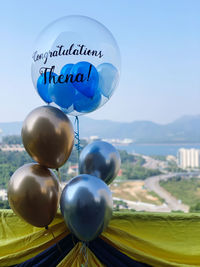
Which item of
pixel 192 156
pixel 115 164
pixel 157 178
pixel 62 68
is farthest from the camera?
pixel 192 156

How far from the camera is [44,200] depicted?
1.25 m

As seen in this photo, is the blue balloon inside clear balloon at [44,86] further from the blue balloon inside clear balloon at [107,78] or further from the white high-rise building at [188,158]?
the white high-rise building at [188,158]

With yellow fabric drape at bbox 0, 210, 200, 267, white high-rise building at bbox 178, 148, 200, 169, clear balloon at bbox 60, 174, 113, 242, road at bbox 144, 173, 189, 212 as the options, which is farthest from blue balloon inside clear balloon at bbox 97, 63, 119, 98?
white high-rise building at bbox 178, 148, 200, 169

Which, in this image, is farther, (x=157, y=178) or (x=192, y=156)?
(x=192, y=156)

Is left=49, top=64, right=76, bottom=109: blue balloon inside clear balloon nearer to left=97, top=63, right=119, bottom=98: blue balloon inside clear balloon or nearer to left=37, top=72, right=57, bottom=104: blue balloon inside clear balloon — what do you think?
left=37, top=72, right=57, bottom=104: blue balloon inside clear balloon

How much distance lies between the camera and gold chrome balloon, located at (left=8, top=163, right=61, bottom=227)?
123cm

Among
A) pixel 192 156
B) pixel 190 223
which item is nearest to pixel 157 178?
pixel 192 156

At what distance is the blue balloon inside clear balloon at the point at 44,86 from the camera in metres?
1.40

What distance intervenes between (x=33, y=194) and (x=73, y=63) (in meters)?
0.60

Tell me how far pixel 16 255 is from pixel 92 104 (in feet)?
2.77

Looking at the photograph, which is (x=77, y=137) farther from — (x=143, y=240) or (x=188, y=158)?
(x=188, y=158)

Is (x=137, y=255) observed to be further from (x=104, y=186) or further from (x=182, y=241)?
(x=104, y=186)

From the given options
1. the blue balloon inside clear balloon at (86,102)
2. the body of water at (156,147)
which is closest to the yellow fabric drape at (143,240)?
the blue balloon inside clear balloon at (86,102)

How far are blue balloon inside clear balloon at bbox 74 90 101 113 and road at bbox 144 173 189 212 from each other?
78.4ft
